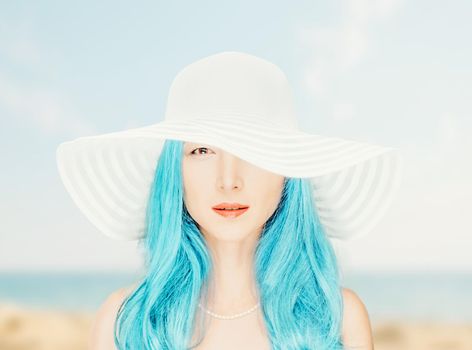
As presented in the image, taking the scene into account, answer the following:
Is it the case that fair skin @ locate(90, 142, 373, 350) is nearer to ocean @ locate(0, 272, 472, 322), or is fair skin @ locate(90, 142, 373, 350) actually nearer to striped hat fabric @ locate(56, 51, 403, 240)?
striped hat fabric @ locate(56, 51, 403, 240)

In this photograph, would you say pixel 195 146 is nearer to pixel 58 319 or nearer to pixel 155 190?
pixel 155 190

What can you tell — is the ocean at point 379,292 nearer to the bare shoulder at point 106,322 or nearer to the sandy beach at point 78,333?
the sandy beach at point 78,333

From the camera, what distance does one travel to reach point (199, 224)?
258 cm

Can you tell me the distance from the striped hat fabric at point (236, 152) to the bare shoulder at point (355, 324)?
220 mm

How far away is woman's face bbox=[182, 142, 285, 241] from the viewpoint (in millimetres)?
2393

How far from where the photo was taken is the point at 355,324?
2.67 meters

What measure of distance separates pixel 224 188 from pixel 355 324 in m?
0.70

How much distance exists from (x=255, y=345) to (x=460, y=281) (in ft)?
13.9

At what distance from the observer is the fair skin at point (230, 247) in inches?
94.7

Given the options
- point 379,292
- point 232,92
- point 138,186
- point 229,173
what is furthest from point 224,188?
point 379,292

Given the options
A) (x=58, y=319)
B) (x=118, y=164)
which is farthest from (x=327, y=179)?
(x=58, y=319)

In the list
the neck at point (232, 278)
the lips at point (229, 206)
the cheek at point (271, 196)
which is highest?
the cheek at point (271, 196)

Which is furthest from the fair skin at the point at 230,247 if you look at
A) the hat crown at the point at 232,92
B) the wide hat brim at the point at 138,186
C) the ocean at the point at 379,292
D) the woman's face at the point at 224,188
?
the ocean at the point at 379,292

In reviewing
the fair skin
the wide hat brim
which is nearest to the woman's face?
the fair skin
